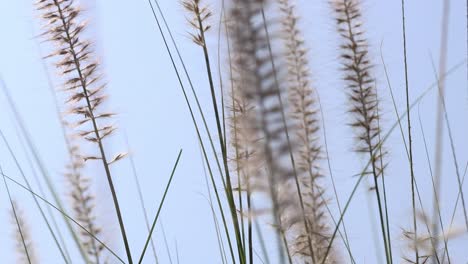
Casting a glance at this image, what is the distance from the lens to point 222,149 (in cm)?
183

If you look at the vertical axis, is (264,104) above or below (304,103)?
below

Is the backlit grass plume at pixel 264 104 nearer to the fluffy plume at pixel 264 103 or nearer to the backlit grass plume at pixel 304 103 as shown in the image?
the fluffy plume at pixel 264 103

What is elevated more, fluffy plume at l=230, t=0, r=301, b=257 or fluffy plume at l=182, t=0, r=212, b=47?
fluffy plume at l=182, t=0, r=212, b=47

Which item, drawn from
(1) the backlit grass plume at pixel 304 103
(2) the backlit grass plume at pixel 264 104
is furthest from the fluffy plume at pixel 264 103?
(1) the backlit grass plume at pixel 304 103

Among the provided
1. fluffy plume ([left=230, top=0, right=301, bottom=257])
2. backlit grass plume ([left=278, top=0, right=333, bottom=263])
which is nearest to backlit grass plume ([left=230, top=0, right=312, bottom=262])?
fluffy plume ([left=230, top=0, right=301, bottom=257])

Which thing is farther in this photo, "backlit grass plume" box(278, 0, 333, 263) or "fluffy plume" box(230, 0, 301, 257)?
"backlit grass plume" box(278, 0, 333, 263)

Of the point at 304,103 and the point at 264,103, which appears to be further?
the point at 304,103

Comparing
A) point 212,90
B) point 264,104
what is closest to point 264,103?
point 264,104

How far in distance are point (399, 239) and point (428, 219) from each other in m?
0.26

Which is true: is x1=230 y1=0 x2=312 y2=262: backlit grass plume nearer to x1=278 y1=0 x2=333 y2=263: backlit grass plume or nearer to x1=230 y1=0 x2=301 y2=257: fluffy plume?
x1=230 y1=0 x2=301 y2=257: fluffy plume

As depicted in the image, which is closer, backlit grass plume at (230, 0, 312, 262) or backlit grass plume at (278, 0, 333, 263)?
backlit grass plume at (230, 0, 312, 262)

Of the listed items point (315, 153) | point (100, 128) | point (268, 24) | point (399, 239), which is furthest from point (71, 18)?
point (399, 239)

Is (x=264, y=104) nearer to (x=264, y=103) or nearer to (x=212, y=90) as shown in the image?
(x=264, y=103)

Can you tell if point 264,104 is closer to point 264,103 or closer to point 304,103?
point 264,103
